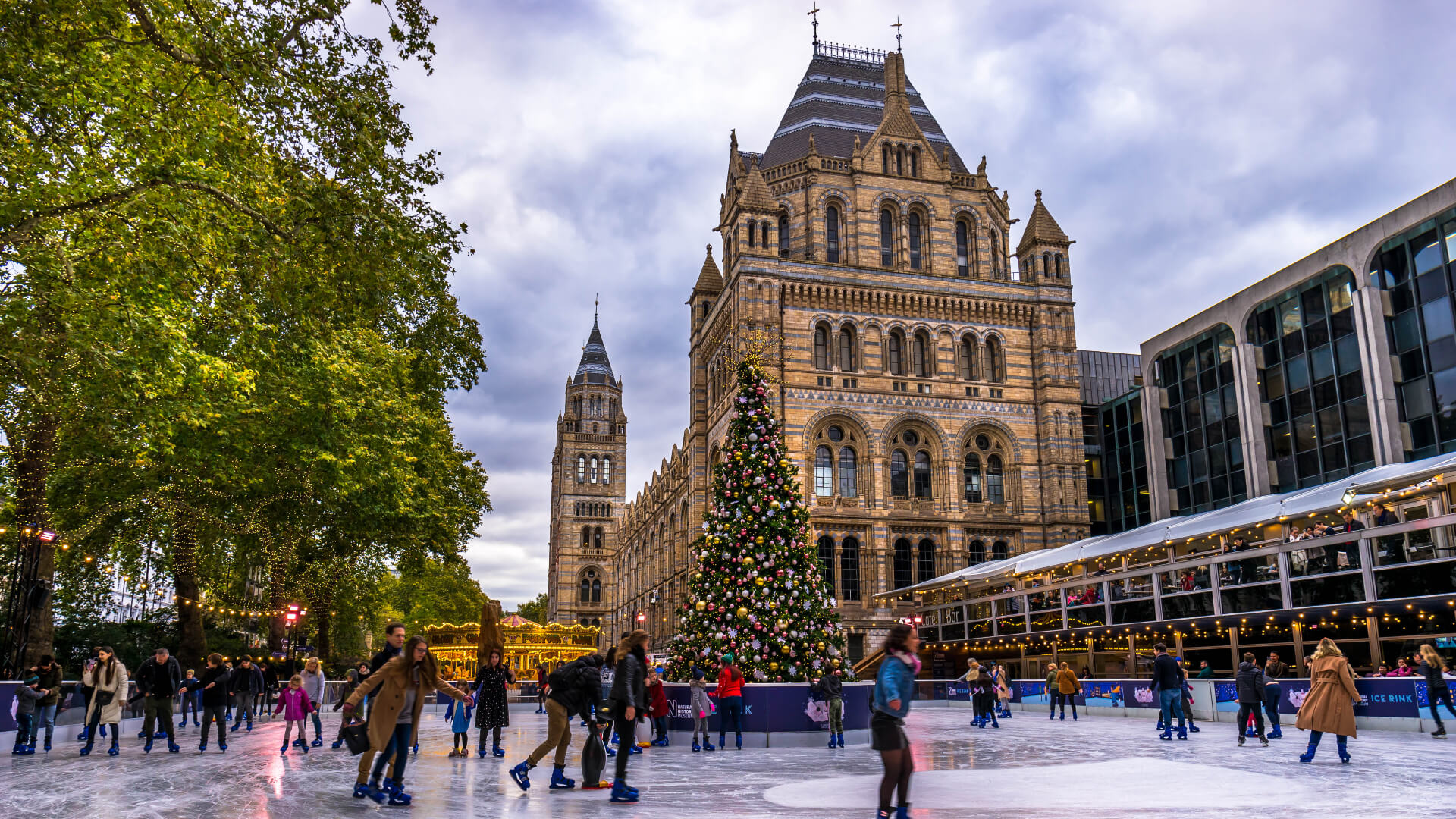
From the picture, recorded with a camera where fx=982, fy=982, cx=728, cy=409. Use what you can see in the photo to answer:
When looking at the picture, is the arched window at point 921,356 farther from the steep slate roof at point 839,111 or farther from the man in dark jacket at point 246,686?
the man in dark jacket at point 246,686

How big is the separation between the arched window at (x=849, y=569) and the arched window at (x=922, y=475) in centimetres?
411

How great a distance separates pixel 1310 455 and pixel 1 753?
126 feet

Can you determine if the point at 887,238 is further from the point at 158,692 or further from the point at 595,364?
the point at 595,364

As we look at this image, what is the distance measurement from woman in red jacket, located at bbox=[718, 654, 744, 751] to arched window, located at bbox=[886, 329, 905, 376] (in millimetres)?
31345

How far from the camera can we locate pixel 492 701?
593 inches

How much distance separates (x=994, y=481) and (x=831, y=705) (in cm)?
3194

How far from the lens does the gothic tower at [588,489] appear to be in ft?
333

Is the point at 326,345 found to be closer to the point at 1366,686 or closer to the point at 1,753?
the point at 1,753

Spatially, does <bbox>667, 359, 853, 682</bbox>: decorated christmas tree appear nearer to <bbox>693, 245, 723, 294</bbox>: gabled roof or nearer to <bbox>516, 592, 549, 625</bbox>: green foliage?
<bbox>693, 245, 723, 294</bbox>: gabled roof

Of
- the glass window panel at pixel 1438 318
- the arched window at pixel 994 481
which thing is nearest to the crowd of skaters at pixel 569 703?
the glass window panel at pixel 1438 318

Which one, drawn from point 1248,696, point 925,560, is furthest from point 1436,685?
point 925,560

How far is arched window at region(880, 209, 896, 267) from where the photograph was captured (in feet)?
160

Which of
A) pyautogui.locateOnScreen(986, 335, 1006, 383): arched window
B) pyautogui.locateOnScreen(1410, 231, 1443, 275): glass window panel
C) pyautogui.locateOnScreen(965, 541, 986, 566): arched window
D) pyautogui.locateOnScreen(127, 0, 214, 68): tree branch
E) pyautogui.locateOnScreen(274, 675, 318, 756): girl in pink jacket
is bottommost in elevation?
pyautogui.locateOnScreen(274, 675, 318, 756): girl in pink jacket

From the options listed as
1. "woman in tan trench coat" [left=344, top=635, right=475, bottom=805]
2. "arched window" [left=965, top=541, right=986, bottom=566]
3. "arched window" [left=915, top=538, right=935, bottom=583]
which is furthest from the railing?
"woman in tan trench coat" [left=344, top=635, right=475, bottom=805]
